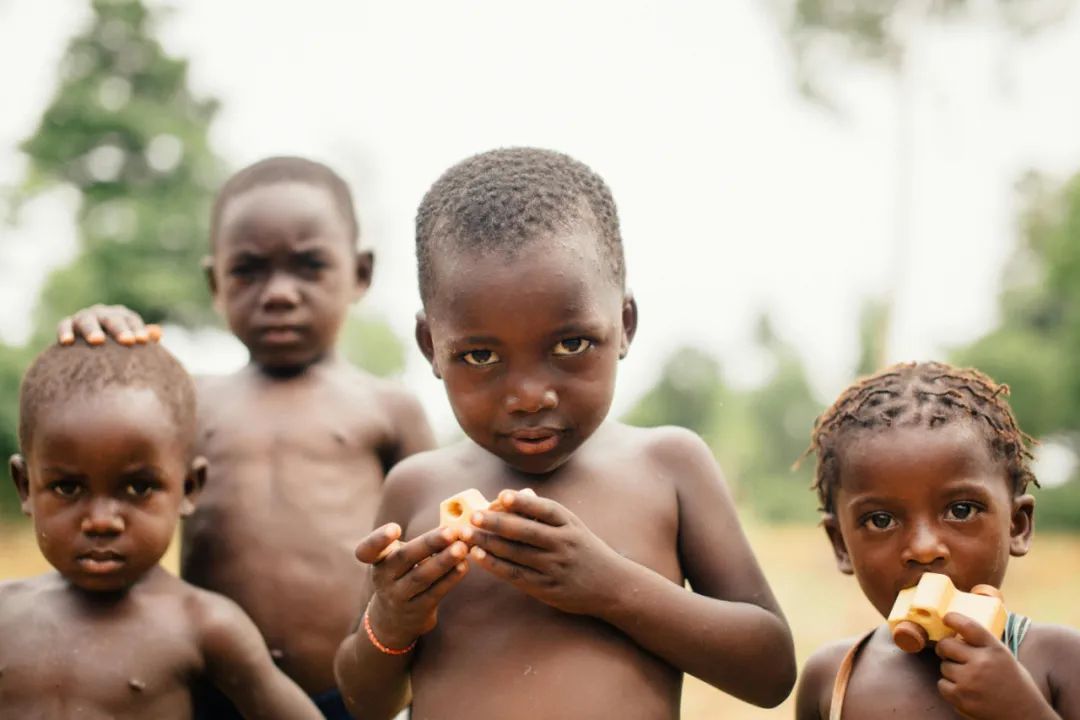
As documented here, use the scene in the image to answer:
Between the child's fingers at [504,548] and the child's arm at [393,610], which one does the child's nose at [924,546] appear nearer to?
the child's fingers at [504,548]

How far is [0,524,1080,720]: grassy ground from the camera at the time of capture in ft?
31.5

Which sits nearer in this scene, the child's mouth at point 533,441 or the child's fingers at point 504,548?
the child's fingers at point 504,548

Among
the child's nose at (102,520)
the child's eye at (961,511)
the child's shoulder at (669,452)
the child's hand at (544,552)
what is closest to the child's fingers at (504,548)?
the child's hand at (544,552)

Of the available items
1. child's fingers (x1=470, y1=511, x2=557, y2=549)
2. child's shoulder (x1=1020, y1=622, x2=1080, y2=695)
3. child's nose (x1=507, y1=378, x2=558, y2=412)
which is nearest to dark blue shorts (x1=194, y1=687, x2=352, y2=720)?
child's fingers (x1=470, y1=511, x2=557, y2=549)

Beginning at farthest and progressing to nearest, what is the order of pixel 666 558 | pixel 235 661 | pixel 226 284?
pixel 226 284 → pixel 235 661 → pixel 666 558

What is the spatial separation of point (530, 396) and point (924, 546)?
962 mm

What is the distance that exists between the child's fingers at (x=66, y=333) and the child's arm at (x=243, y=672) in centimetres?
89

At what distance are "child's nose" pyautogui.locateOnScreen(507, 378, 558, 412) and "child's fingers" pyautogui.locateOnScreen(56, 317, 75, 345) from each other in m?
1.58

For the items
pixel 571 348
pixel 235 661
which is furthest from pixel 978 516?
pixel 235 661

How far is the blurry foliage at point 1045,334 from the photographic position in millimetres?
17594

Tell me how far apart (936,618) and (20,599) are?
8.12 feet

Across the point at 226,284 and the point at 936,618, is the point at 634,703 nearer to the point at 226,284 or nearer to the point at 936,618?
the point at 936,618

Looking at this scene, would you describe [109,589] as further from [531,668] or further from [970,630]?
[970,630]

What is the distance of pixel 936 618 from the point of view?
260 cm
